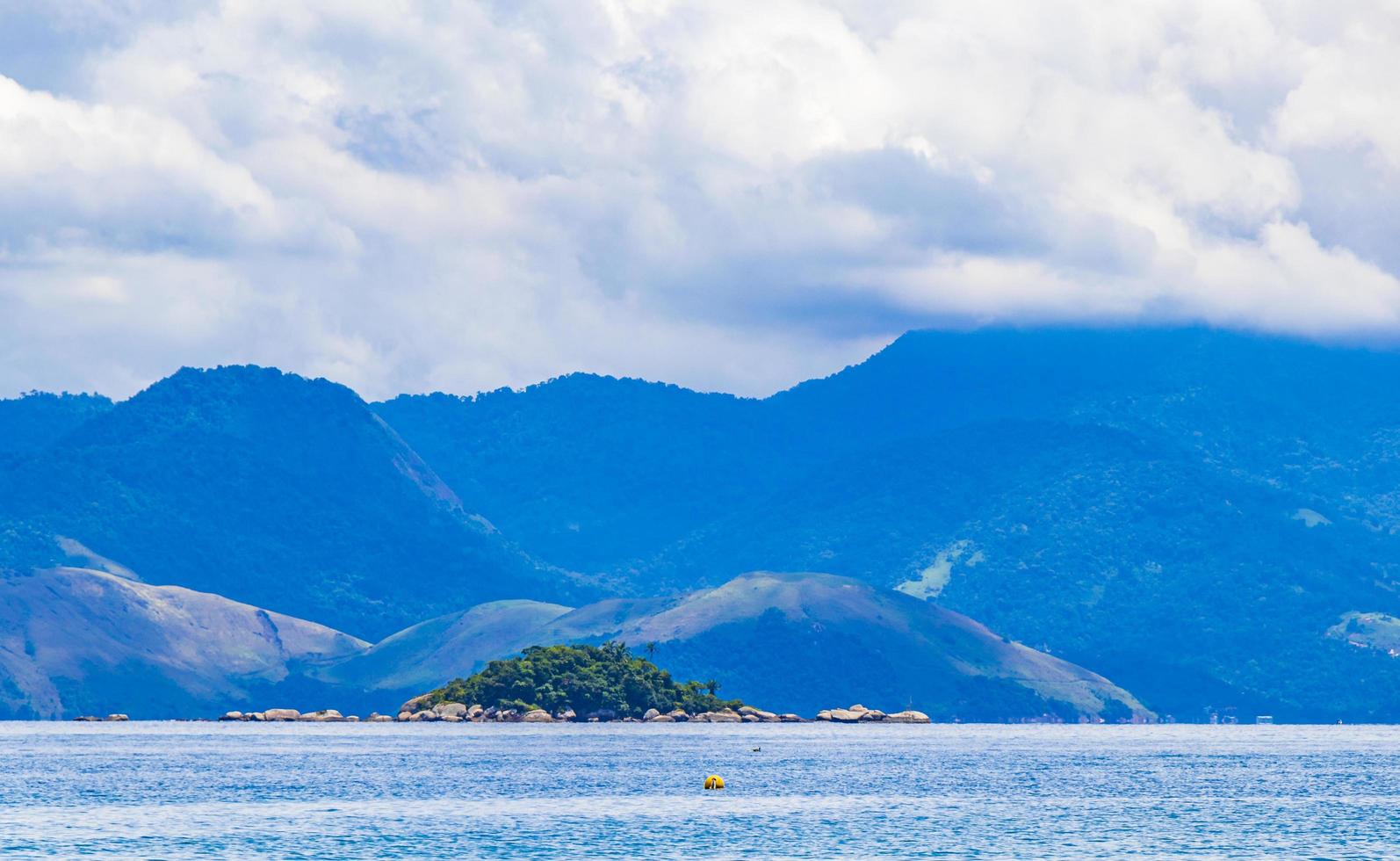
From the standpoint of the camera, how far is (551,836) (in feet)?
481

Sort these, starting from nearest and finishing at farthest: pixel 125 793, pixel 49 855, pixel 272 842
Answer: pixel 49 855 < pixel 272 842 < pixel 125 793

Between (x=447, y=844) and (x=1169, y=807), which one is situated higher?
(x=1169, y=807)

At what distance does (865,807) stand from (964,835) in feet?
83.6

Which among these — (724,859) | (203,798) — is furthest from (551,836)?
(203,798)

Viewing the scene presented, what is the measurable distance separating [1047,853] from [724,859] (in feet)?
69.7

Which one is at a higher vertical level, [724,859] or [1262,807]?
[1262,807]

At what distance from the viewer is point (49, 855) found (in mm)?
129125

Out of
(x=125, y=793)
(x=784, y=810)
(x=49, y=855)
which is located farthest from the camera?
(x=125, y=793)

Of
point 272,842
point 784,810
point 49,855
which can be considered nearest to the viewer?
point 49,855

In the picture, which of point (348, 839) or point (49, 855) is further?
point (348, 839)

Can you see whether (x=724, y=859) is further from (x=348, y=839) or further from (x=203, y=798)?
(x=203, y=798)

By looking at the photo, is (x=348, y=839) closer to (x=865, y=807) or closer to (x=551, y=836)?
(x=551, y=836)

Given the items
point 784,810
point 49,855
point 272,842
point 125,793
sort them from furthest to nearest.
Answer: point 125,793 → point 784,810 → point 272,842 → point 49,855

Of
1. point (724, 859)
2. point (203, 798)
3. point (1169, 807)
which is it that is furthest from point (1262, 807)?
point (203, 798)
